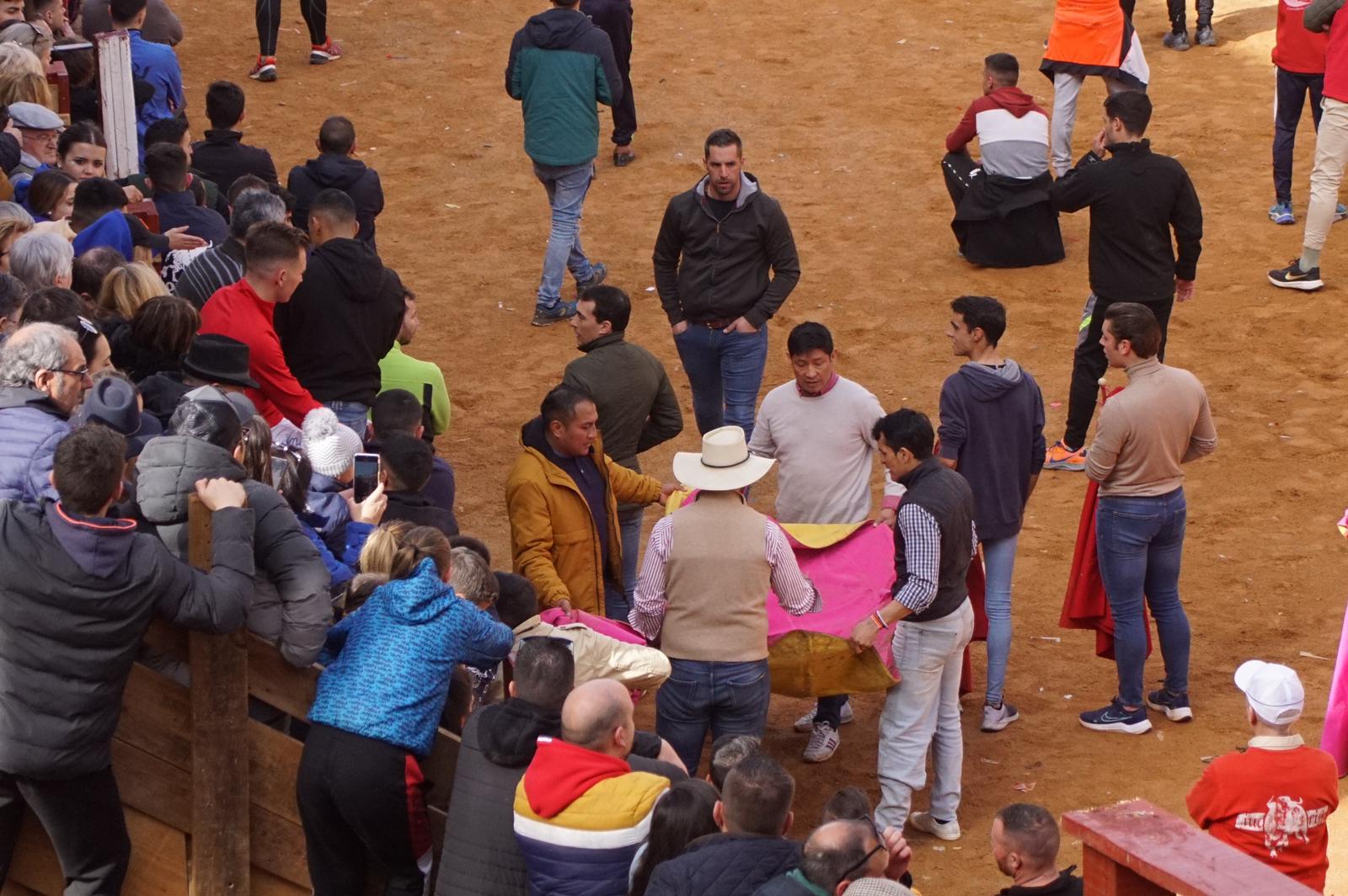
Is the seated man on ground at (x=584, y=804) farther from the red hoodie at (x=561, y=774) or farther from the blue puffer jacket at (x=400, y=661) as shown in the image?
the blue puffer jacket at (x=400, y=661)

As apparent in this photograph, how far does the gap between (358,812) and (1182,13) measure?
13.8m

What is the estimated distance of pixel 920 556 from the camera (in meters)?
6.46

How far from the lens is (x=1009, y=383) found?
24.2ft

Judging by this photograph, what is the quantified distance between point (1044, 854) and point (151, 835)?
9.19ft

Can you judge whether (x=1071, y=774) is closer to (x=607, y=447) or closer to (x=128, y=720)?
(x=607, y=447)

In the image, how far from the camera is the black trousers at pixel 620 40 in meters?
14.2

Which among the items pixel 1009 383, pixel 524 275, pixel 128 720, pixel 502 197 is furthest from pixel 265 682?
pixel 502 197

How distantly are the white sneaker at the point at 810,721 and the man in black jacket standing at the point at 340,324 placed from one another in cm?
243

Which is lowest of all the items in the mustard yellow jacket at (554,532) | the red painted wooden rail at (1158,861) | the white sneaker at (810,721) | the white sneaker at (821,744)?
the white sneaker at (810,721)

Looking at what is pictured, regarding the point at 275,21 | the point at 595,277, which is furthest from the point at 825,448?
the point at 275,21

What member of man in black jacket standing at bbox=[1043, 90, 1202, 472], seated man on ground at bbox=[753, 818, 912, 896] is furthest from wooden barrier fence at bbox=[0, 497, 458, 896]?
man in black jacket standing at bbox=[1043, 90, 1202, 472]

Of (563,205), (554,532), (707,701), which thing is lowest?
(563,205)

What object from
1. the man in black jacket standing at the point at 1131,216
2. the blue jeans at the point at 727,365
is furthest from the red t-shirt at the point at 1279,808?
the man in black jacket standing at the point at 1131,216

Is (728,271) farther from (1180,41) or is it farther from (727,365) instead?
(1180,41)
